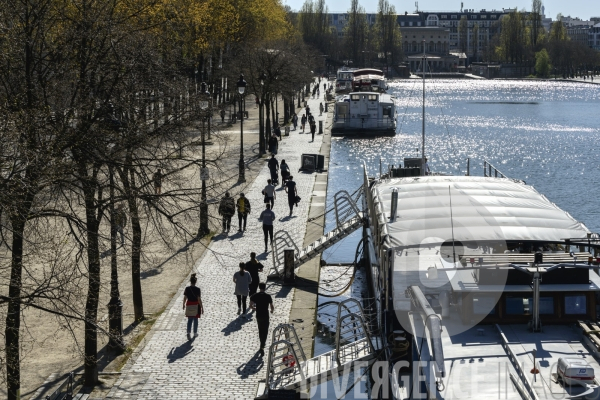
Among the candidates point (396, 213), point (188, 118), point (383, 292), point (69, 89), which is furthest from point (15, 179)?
point (396, 213)

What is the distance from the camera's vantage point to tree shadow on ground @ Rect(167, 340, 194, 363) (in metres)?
19.0

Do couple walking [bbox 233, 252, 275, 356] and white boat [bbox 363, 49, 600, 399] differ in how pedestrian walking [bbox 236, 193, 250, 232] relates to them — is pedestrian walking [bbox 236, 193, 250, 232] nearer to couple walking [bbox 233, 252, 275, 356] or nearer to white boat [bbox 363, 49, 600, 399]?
couple walking [bbox 233, 252, 275, 356]

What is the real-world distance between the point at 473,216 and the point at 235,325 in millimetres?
5634

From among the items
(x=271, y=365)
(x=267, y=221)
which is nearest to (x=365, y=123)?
(x=267, y=221)

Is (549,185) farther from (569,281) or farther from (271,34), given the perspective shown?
(271,34)

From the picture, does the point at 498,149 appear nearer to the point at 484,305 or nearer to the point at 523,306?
the point at 523,306

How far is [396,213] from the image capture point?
2206 cm

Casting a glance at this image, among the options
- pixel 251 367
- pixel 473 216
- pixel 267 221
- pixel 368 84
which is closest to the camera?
pixel 251 367

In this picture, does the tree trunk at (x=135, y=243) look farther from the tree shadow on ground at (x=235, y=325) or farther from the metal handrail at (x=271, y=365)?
the metal handrail at (x=271, y=365)

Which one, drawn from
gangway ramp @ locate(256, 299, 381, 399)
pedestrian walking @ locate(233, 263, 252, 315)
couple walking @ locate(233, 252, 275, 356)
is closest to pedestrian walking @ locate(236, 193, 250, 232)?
couple walking @ locate(233, 252, 275, 356)

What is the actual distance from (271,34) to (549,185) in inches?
Answer: 1980

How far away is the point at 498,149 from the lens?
72500mm

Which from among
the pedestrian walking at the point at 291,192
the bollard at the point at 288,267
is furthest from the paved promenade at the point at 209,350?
the pedestrian walking at the point at 291,192

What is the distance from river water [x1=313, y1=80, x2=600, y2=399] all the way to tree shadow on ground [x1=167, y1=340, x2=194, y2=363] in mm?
2833
